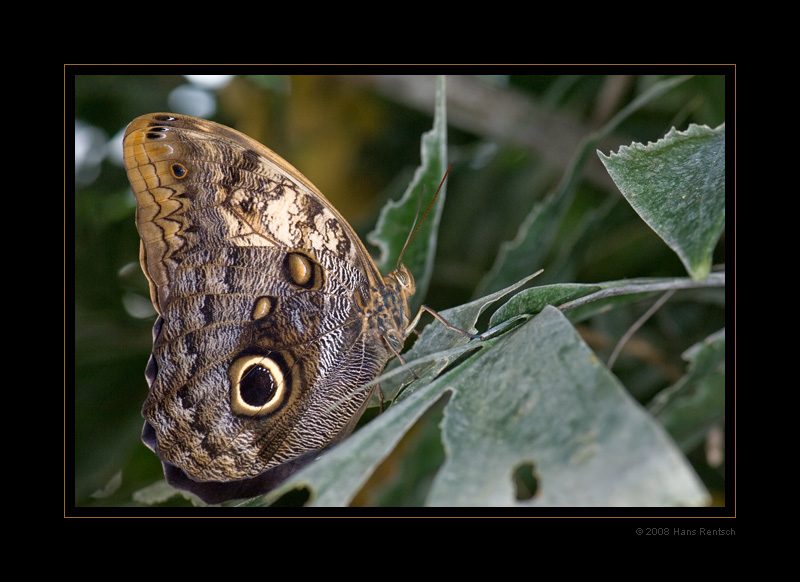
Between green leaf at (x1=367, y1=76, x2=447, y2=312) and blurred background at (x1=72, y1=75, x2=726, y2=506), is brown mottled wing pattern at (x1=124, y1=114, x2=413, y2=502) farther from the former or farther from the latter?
blurred background at (x1=72, y1=75, x2=726, y2=506)

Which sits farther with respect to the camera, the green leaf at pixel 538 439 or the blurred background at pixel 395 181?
the blurred background at pixel 395 181

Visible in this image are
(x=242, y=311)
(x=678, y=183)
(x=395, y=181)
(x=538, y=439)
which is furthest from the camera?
(x=395, y=181)

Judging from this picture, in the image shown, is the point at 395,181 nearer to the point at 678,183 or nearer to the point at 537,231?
the point at 537,231

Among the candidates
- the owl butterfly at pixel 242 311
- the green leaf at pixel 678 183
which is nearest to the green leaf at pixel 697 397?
the green leaf at pixel 678 183

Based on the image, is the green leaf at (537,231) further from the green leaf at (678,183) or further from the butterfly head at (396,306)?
the green leaf at (678,183)

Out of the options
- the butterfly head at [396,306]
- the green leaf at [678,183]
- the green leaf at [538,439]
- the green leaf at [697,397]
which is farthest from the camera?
the butterfly head at [396,306]

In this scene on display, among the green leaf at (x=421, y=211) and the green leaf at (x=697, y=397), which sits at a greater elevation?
the green leaf at (x=421, y=211)

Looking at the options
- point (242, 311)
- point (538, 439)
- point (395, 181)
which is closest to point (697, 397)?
point (538, 439)

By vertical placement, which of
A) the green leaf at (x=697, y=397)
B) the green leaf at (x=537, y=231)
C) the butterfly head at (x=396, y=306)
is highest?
the green leaf at (x=537, y=231)
